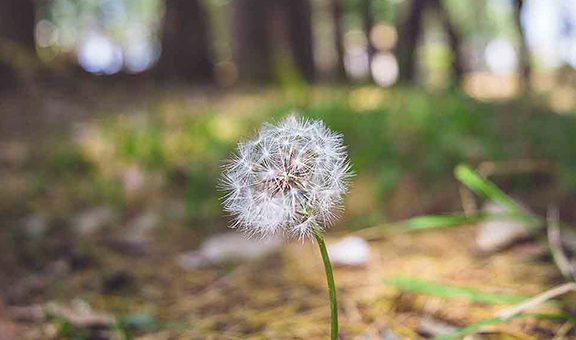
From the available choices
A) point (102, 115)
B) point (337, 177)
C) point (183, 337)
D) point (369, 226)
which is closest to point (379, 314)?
point (183, 337)

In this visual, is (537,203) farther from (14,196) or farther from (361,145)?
(14,196)

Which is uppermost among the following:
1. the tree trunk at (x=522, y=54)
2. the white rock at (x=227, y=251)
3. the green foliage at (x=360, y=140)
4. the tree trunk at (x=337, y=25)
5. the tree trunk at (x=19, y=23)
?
the tree trunk at (x=337, y=25)

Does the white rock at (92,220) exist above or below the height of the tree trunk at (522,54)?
below

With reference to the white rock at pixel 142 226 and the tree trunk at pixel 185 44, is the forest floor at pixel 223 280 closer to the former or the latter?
Result: the white rock at pixel 142 226

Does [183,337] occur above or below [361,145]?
below

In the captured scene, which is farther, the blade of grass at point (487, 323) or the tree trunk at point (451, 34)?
the tree trunk at point (451, 34)

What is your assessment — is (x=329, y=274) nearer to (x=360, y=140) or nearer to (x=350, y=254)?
(x=350, y=254)

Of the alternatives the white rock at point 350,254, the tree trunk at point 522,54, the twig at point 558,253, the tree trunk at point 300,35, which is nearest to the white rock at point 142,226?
the white rock at point 350,254

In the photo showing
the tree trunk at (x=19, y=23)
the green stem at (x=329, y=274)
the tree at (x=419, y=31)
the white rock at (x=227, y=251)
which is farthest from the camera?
the tree at (x=419, y=31)
